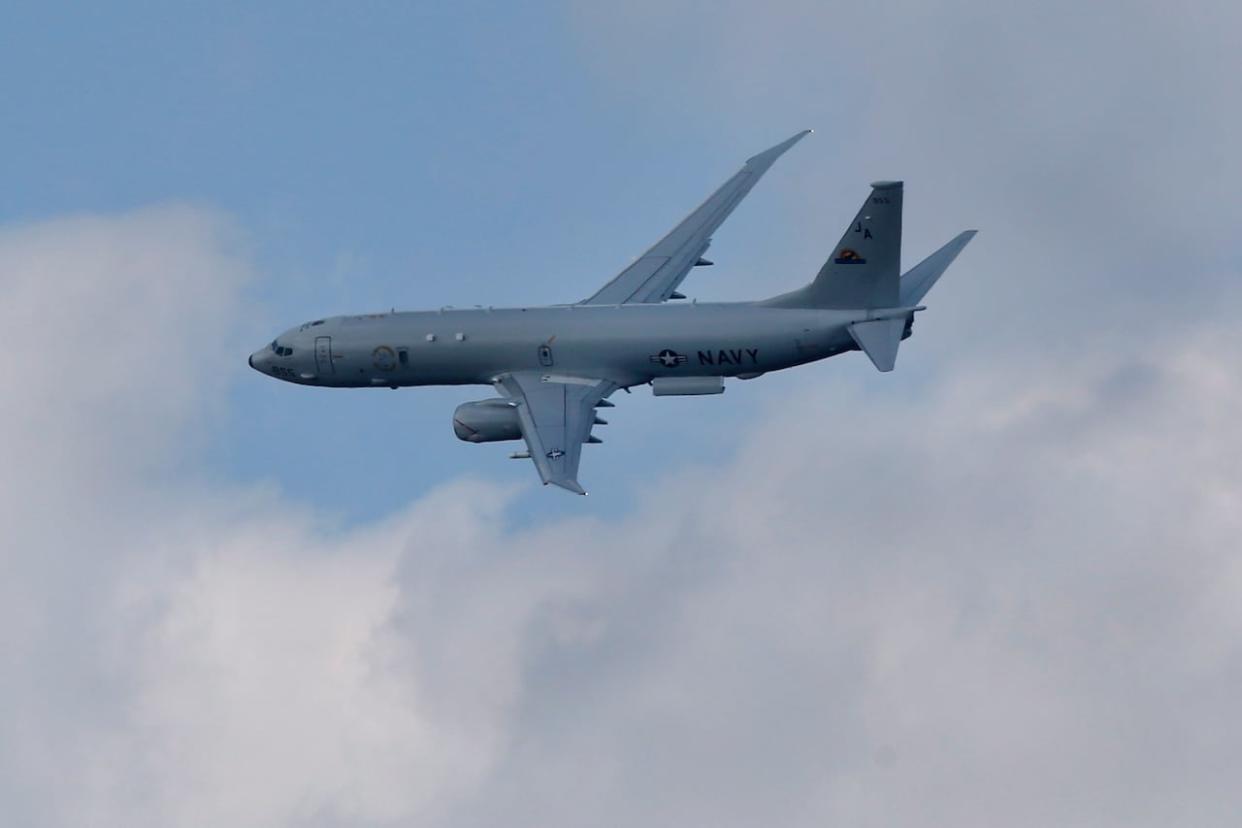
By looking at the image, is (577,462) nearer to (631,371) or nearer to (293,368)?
(631,371)

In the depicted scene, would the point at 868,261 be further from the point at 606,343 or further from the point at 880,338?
the point at 606,343

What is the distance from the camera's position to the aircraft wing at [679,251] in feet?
420

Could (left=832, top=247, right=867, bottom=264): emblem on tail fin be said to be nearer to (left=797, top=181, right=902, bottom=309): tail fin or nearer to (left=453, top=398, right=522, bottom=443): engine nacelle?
(left=797, top=181, right=902, bottom=309): tail fin

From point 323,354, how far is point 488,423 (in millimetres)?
13128

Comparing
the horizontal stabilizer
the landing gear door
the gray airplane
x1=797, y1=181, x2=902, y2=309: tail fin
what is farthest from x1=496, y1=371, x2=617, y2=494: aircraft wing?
the horizontal stabilizer

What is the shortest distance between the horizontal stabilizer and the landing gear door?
30766 millimetres

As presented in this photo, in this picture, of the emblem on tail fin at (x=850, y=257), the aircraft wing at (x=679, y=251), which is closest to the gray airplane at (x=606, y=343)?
the emblem on tail fin at (x=850, y=257)

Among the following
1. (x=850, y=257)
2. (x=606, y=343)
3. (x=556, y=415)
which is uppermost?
(x=850, y=257)

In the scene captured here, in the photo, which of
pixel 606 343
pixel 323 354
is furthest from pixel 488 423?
pixel 323 354

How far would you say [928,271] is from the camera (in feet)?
394

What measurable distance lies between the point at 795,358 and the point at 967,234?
40.9ft

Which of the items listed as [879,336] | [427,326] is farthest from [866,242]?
[427,326]

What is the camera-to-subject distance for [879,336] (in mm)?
116688

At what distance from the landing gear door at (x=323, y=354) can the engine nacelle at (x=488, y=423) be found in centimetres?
1079
